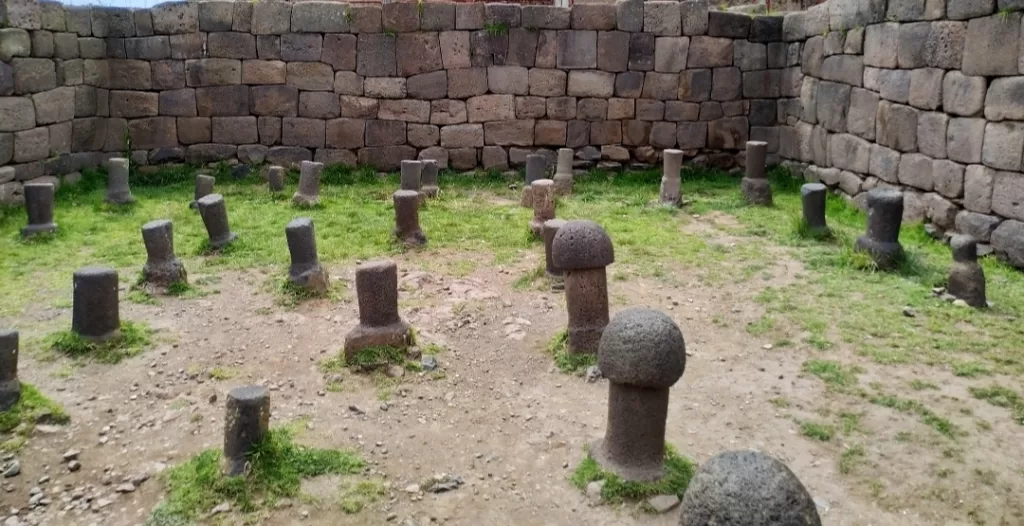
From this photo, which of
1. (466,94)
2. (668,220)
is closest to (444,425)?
(668,220)

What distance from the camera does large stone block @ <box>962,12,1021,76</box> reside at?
7820 millimetres

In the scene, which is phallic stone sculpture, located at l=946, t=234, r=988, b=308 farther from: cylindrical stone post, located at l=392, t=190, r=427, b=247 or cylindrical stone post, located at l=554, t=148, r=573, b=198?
cylindrical stone post, located at l=554, t=148, r=573, b=198

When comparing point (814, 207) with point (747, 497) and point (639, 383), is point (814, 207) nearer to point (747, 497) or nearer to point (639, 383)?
point (639, 383)

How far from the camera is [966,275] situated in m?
7.01

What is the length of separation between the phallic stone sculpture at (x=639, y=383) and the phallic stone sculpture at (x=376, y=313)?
2045 mm

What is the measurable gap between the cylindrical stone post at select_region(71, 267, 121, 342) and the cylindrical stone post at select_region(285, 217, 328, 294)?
5.30 ft

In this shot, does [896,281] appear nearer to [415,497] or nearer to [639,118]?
[415,497]

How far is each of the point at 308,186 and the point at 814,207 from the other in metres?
6.28

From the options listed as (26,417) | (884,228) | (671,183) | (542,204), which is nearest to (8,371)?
(26,417)

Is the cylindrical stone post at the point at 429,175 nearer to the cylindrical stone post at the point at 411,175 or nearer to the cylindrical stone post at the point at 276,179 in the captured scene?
the cylindrical stone post at the point at 411,175

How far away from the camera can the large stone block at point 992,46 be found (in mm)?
7820

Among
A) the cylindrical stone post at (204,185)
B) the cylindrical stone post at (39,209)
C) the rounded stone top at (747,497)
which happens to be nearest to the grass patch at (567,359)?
the rounded stone top at (747,497)

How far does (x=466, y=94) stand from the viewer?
1311cm

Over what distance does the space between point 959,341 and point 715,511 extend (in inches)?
168
